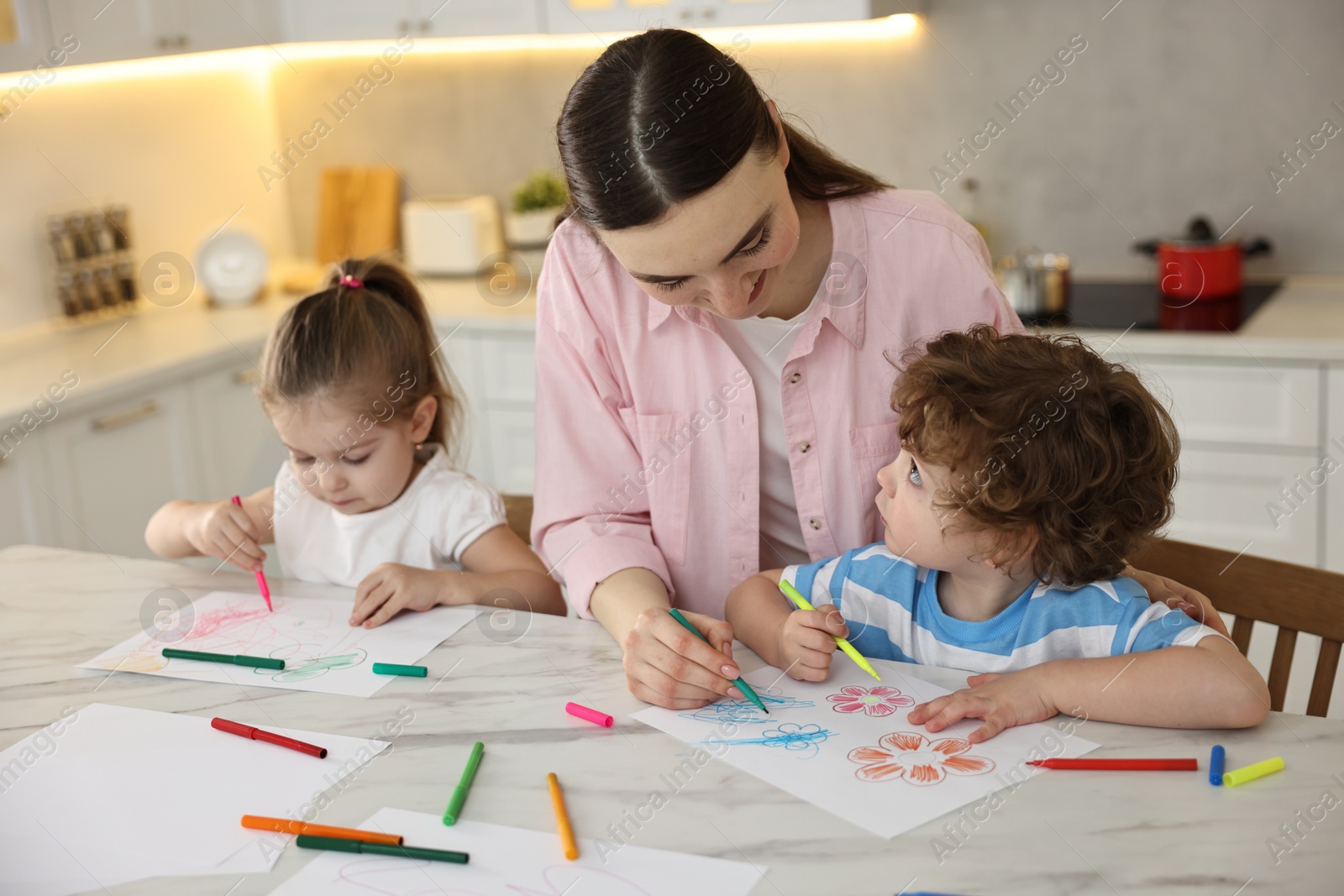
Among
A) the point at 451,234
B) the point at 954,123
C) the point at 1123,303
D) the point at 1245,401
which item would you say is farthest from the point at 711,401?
the point at 451,234

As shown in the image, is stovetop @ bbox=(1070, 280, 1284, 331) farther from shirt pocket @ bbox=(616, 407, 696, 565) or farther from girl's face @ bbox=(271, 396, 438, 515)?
girl's face @ bbox=(271, 396, 438, 515)

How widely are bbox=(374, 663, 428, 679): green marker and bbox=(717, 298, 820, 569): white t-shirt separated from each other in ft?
1.52

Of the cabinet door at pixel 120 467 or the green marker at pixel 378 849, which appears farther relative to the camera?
the cabinet door at pixel 120 467

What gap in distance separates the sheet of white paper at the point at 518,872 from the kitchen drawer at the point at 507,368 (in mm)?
2089

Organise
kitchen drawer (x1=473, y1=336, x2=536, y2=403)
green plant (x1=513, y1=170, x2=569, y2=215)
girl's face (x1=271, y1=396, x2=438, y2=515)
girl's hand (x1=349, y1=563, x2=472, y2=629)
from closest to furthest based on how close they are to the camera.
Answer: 1. girl's hand (x1=349, y1=563, x2=472, y2=629)
2. girl's face (x1=271, y1=396, x2=438, y2=515)
3. kitchen drawer (x1=473, y1=336, x2=536, y2=403)
4. green plant (x1=513, y1=170, x2=569, y2=215)

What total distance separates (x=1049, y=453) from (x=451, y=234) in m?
2.53

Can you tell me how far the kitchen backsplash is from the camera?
2719mm

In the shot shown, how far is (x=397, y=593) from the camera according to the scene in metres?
1.32

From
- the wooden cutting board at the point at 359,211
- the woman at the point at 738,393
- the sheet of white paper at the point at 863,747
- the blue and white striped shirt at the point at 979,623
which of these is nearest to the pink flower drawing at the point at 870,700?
the sheet of white paper at the point at 863,747

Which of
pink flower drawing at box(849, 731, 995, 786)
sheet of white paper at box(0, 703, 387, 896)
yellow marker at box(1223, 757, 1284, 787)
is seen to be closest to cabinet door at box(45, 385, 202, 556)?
sheet of white paper at box(0, 703, 387, 896)

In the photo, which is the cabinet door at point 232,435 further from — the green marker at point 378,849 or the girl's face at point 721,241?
the green marker at point 378,849

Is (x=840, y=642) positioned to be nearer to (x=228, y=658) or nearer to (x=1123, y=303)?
(x=228, y=658)

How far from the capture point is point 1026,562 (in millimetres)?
1164

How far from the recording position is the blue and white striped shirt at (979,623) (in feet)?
3.63
